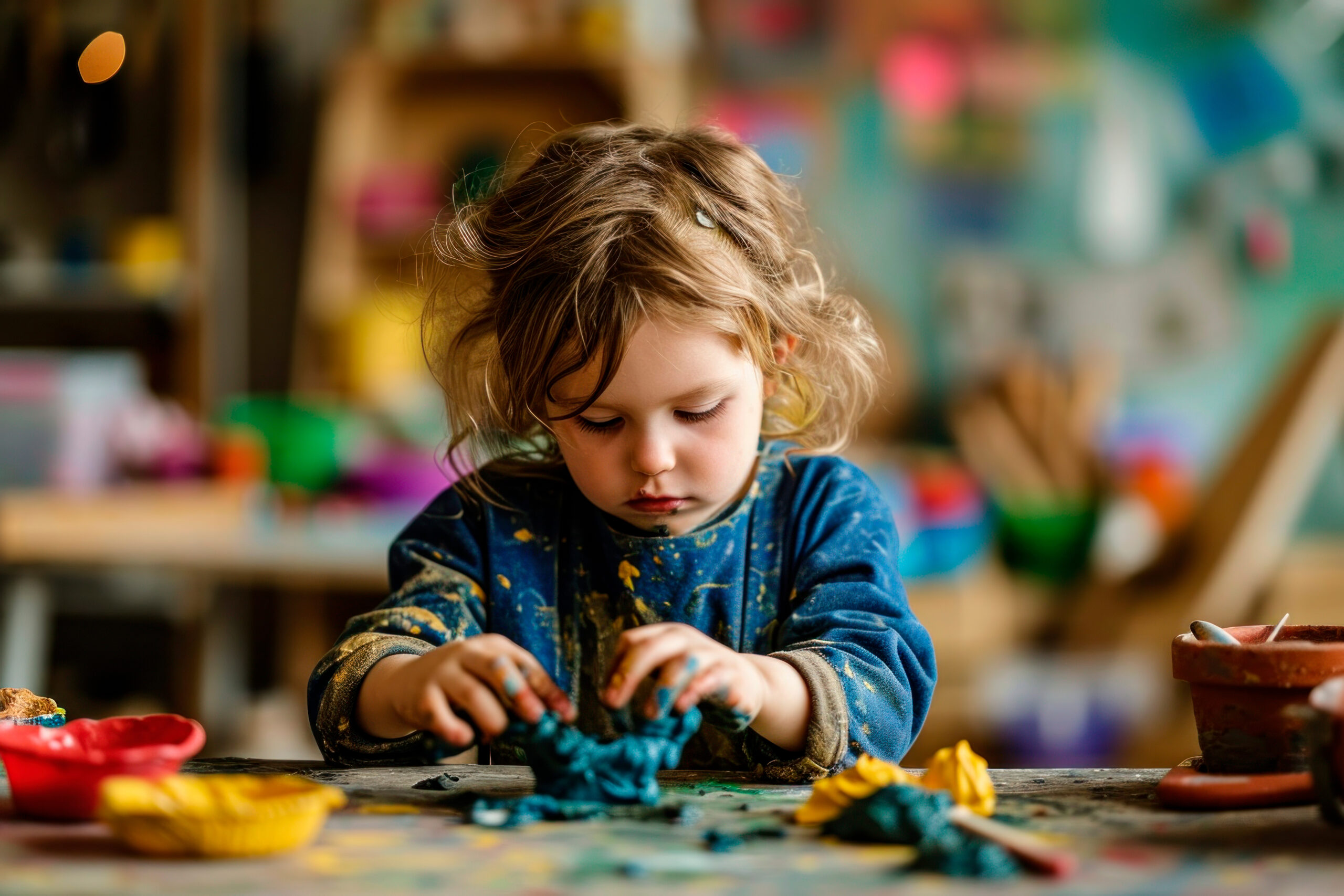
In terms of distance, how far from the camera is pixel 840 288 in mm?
1272

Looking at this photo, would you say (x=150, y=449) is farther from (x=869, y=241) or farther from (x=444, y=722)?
(x=444, y=722)

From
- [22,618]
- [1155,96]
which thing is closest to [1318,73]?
[1155,96]

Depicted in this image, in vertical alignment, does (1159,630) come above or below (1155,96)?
below

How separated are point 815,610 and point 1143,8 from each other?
2.71 m

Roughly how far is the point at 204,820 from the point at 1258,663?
1.96 ft

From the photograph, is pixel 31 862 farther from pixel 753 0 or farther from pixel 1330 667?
pixel 753 0

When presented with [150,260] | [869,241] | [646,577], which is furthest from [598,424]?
[150,260]

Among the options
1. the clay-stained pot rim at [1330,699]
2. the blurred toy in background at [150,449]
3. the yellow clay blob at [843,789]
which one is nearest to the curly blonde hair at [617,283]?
the yellow clay blob at [843,789]

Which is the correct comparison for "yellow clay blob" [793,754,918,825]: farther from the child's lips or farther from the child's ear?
the child's ear

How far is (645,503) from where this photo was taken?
1026 mm

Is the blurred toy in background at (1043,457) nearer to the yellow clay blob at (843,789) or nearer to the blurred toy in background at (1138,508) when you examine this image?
the blurred toy in background at (1138,508)

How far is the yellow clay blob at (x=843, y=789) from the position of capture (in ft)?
2.59

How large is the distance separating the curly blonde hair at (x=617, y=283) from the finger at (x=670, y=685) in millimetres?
225

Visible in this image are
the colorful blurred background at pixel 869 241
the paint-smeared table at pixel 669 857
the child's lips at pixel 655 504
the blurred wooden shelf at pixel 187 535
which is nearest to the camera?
the paint-smeared table at pixel 669 857
